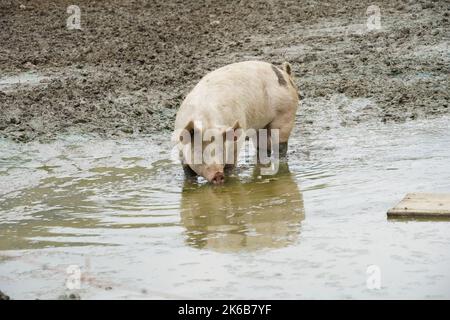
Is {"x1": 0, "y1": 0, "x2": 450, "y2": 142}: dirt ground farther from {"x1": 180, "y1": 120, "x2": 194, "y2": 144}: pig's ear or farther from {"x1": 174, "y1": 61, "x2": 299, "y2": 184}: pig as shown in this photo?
{"x1": 180, "y1": 120, "x2": 194, "y2": 144}: pig's ear

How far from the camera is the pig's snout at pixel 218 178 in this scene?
8.44 meters

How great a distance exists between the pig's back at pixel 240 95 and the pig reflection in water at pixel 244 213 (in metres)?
0.55

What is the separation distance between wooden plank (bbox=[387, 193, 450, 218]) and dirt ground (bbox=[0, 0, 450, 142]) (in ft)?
11.2

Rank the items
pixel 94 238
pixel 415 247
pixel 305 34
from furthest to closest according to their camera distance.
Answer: pixel 305 34, pixel 94 238, pixel 415 247

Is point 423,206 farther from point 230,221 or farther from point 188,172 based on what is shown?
point 188,172

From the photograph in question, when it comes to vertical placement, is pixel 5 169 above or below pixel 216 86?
below

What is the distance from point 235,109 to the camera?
882 cm

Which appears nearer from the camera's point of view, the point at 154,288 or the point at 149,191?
the point at 154,288

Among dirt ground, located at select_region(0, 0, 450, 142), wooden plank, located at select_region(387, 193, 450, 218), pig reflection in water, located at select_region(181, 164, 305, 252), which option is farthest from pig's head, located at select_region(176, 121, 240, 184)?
dirt ground, located at select_region(0, 0, 450, 142)

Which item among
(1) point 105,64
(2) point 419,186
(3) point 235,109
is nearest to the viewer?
(2) point 419,186

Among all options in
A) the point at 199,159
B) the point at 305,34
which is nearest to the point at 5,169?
the point at 199,159

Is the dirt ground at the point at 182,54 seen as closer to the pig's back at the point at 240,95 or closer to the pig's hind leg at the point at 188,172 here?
the pig's back at the point at 240,95

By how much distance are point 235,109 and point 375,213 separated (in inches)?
79.0

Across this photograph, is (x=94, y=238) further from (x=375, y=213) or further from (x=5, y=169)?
(x=5, y=169)
